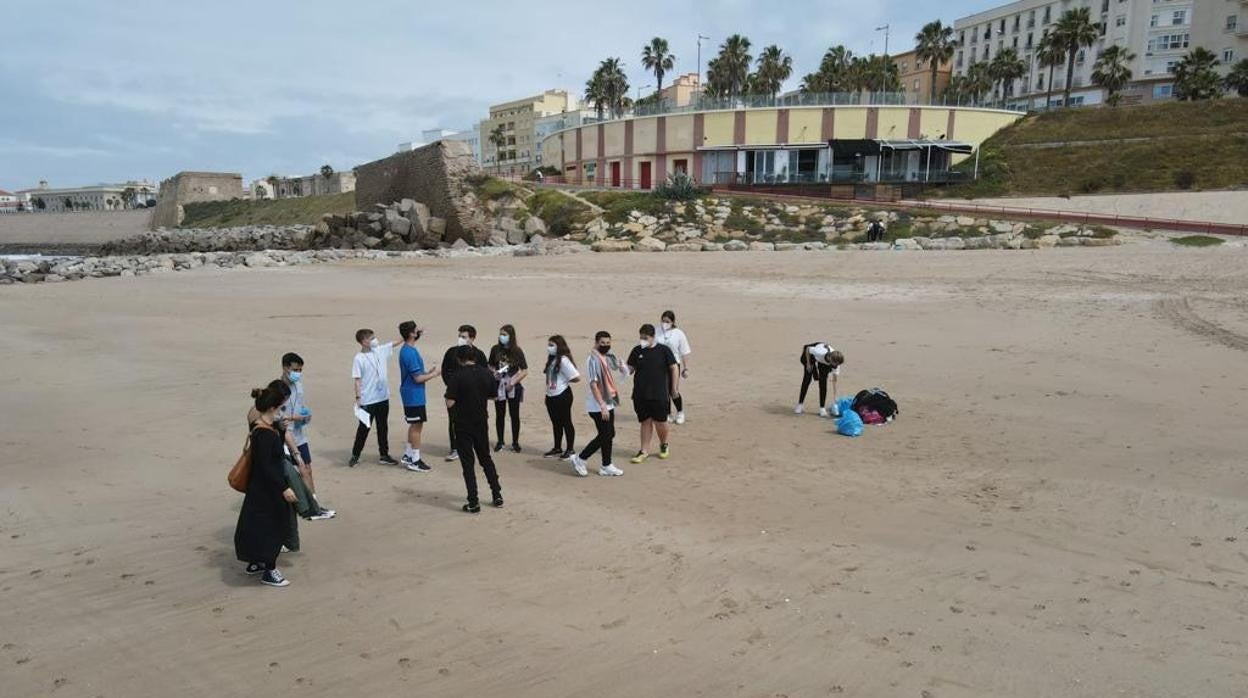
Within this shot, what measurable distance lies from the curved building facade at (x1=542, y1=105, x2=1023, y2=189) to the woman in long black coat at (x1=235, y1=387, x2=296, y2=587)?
172 feet

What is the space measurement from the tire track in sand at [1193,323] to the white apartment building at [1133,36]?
172 feet

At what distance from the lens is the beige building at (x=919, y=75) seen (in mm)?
91750

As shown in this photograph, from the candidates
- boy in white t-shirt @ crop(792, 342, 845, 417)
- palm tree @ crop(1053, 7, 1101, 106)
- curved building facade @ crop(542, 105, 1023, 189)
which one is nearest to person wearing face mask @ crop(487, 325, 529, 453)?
boy in white t-shirt @ crop(792, 342, 845, 417)

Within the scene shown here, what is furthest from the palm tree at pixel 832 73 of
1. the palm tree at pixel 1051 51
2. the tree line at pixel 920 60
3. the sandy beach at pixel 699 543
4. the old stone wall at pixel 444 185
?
the sandy beach at pixel 699 543

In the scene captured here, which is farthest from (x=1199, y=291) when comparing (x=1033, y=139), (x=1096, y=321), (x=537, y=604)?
(x=1033, y=139)

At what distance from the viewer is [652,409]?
27.7ft

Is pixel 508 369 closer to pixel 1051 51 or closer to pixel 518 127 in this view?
pixel 1051 51

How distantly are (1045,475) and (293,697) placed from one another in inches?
301

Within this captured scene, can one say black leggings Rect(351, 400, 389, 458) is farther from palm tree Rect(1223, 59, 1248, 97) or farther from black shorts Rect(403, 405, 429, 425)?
palm tree Rect(1223, 59, 1248, 97)

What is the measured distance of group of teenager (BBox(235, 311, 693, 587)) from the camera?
17.7 ft

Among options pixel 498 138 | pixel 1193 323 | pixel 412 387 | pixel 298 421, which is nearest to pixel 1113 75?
pixel 1193 323

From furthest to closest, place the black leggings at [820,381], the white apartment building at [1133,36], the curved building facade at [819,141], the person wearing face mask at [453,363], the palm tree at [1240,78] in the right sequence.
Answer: the white apartment building at [1133,36] < the palm tree at [1240,78] < the curved building facade at [819,141] < the black leggings at [820,381] < the person wearing face mask at [453,363]

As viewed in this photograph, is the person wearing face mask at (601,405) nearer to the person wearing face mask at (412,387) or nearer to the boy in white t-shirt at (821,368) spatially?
the person wearing face mask at (412,387)

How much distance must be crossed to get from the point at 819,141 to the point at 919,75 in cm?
5023
